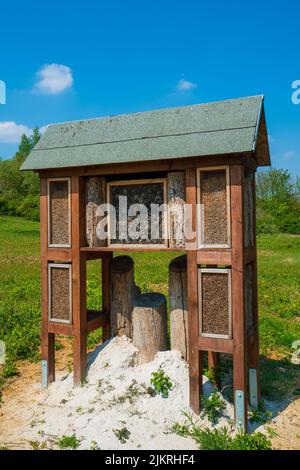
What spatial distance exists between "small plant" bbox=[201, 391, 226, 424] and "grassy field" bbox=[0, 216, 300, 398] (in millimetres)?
1259

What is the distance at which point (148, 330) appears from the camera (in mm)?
5566

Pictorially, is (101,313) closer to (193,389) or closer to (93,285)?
(193,389)

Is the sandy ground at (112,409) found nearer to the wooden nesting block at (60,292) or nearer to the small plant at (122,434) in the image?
the small plant at (122,434)

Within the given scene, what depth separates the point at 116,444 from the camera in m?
4.40

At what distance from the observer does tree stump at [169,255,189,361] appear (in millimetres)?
5496

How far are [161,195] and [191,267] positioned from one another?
102 cm

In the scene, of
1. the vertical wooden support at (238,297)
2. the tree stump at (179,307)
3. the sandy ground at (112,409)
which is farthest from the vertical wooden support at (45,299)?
the vertical wooden support at (238,297)

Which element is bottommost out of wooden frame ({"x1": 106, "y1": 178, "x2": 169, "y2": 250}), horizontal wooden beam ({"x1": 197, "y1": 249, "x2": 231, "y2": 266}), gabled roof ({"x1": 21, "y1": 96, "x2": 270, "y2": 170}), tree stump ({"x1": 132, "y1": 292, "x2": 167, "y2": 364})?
tree stump ({"x1": 132, "y1": 292, "x2": 167, "y2": 364})

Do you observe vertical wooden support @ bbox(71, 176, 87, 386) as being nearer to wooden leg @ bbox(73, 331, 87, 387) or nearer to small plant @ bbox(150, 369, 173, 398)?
wooden leg @ bbox(73, 331, 87, 387)

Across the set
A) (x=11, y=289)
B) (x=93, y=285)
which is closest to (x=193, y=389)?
(x=93, y=285)

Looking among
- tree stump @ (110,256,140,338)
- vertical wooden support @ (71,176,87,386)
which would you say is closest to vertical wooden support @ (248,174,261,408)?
tree stump @ (110,256,140,338)

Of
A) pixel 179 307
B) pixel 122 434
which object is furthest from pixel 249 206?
pixel 122 434

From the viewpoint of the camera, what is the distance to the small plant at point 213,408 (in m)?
4.80

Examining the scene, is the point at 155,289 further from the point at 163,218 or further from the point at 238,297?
the point at 238,297
